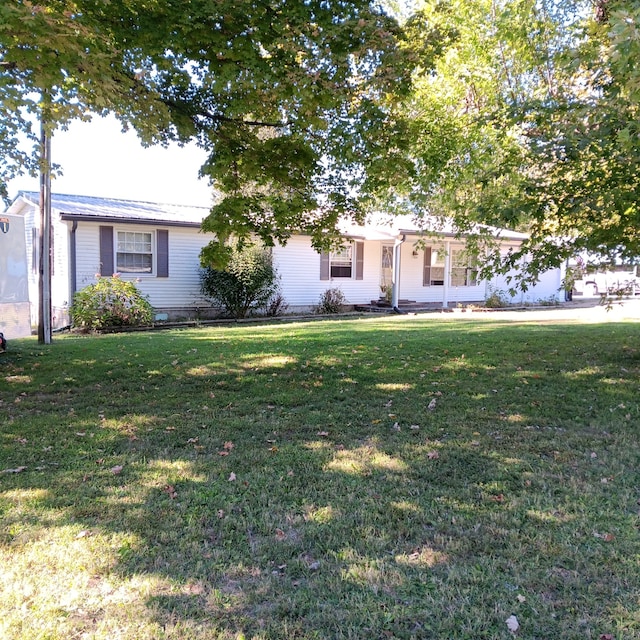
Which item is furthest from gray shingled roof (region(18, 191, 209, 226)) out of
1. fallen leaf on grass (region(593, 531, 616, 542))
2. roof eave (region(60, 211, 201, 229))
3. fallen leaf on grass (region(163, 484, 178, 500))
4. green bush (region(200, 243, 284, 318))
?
fallen leaf on grass (region(593, 531, 616, 542))

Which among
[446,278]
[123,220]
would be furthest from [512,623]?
[446,278]

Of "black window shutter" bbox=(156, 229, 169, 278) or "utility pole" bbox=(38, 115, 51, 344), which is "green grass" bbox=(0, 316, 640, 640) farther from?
"black window shutter" bbox=(156, 229, 169, 278)

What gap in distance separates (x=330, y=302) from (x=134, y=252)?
7.20 m

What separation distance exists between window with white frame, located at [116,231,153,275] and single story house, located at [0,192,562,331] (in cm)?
3

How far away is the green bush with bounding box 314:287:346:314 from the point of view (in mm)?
19734

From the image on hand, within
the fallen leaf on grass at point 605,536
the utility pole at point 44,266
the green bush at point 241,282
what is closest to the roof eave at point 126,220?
the green bush at point 241,282

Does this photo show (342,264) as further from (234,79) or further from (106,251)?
(234,79)

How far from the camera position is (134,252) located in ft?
52.7

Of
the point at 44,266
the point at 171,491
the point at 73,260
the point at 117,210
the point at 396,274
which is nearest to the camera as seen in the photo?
the point at 171,491

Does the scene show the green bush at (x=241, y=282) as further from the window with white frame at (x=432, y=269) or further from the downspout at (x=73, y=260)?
the window with white frame at (x=432, y=269)

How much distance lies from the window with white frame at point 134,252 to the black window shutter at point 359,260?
7.96 metres

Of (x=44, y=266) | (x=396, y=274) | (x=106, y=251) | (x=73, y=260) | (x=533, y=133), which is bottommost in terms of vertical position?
(x=44, y=266)

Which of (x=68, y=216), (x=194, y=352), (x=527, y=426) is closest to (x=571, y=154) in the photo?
(x=527, y=426)

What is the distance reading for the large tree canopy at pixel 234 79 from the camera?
5242 millimetres
